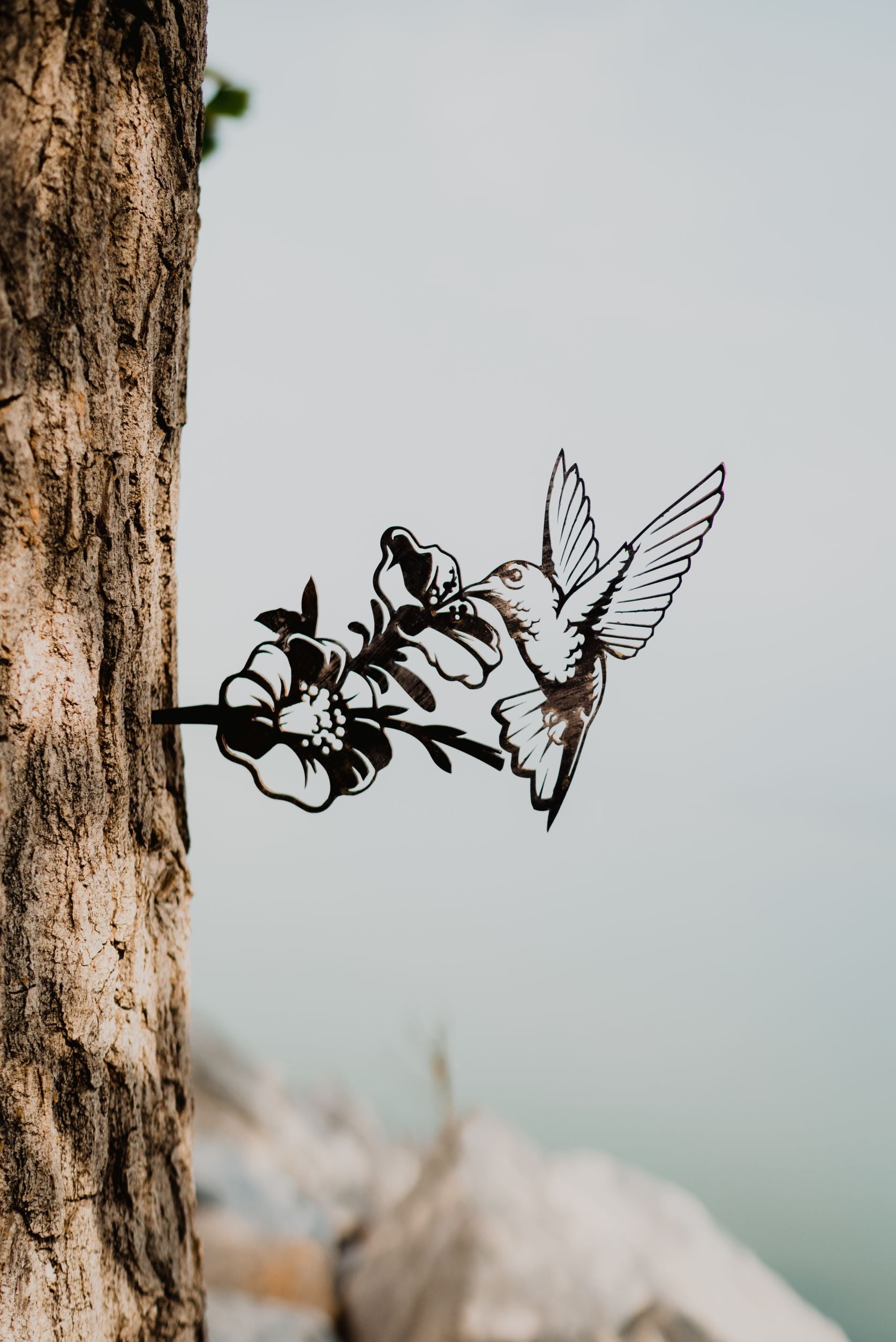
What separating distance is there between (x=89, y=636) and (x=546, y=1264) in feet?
4.82

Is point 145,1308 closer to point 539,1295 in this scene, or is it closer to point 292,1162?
point 539,1295

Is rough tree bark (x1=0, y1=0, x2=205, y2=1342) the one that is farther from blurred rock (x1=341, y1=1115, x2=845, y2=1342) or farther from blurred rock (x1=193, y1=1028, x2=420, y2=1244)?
blurred rock (x1=193, y1=1028, x2=420, y2=1244)

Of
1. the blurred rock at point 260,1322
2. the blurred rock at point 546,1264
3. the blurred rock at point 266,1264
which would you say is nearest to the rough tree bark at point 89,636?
the blurred rock at point 546,1264

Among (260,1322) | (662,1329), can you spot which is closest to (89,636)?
(662,1329)

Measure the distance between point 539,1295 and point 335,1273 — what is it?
0.51m

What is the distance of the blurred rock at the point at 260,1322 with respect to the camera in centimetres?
164

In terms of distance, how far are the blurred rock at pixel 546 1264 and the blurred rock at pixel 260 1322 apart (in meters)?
0.07

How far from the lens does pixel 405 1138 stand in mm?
2471

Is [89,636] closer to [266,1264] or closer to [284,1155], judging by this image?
[266,1264]

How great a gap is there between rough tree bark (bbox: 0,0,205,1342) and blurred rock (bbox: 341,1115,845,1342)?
3.24ft

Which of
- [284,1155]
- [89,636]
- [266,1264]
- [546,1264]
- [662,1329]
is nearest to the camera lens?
[89,636]

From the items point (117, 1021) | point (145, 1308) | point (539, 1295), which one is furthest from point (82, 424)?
point (539, 1295)

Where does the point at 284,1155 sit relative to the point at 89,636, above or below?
below

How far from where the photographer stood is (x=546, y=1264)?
1596 mm
